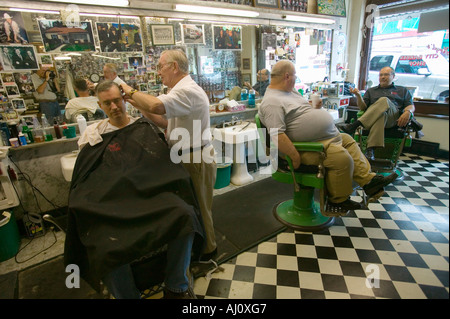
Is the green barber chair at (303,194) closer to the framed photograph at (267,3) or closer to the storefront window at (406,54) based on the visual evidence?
the storefront window at (406,54)

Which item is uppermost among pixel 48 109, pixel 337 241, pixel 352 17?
pixel 352 17

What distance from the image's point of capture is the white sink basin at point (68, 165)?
2221 millimetres

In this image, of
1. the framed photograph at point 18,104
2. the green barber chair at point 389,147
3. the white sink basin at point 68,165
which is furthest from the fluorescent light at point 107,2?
the green barber chair at point 389,147

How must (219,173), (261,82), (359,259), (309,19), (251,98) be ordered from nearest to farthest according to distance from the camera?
(359,259) < (219,173) < (251,98) < (261,82) < (309,19)

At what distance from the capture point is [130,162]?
1.56 m

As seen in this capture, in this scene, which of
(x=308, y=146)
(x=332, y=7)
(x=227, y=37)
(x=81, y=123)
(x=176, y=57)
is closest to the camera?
(x=176, y=57)

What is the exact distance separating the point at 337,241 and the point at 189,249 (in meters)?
1.43

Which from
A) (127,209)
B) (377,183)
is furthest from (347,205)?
(127,209)

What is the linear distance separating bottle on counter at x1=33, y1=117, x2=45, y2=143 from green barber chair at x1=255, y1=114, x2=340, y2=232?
2.09 m

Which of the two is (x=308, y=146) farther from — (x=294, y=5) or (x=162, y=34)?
(x=294, y=5)

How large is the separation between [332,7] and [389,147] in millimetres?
2745

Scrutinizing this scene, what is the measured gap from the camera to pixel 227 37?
346cm
